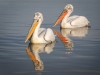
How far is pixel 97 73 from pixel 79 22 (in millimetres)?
6926

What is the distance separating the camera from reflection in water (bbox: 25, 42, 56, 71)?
24.2 ft

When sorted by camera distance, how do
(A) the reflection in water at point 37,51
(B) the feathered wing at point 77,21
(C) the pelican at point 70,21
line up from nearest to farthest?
(A) the reflection in water at point 37,51 < (C) the pelican at point 70,21 < (B) the feathered wing at point 77,21

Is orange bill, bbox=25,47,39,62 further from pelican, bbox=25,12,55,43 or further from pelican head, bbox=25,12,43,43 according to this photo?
pelican head, bbox=25,12,43,43

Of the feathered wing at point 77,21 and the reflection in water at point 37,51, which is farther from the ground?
the feathered wing at point 77,21

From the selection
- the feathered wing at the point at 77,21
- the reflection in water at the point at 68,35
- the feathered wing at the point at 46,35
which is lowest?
the reflection in water at the point at 68,35

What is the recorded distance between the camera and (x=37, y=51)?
880 cm

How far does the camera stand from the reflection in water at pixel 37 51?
7366mm

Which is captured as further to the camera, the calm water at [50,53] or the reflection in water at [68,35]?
the reflection in water at [68,35]

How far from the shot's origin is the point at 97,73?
6.75 meters

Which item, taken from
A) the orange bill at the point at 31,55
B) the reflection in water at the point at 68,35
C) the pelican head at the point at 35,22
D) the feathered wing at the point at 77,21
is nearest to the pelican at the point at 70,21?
the feathered wing at the point at 77,21

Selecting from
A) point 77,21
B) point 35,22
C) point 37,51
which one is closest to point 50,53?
point 37,51

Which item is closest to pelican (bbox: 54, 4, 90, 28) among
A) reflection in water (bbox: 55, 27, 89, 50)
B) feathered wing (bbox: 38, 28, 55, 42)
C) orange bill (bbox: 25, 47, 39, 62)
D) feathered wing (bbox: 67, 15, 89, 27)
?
feathered wing (bbox: 67, 15, 89, 27)

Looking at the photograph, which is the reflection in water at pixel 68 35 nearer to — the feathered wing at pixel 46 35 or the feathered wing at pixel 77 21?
the feathered wing at pixel 77 21

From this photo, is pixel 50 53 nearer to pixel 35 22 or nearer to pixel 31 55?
pixel 31 55
